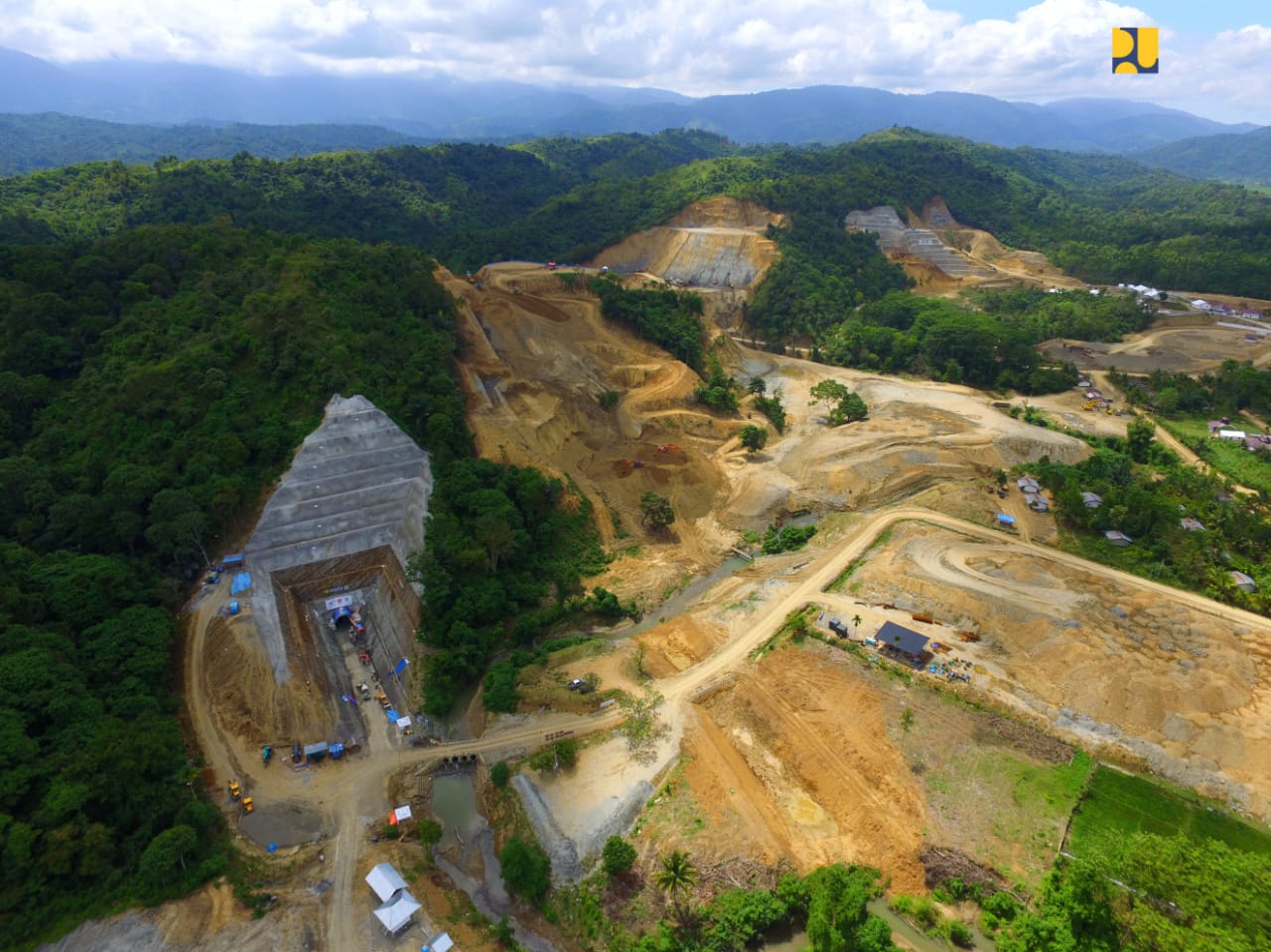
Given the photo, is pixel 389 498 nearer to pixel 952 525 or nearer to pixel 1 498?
pixel 1 498

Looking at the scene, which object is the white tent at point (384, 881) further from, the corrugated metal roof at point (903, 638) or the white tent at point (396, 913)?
the corrugated metal roof at point (903, 638)

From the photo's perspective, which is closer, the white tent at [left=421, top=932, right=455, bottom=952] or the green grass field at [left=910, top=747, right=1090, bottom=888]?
the white tent at [left=421, top=932, right=455, bottom=952]

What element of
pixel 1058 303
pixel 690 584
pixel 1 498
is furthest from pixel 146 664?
pixel 1058 303

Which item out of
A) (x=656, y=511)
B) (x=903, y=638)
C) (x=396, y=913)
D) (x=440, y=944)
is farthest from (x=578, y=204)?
(x=440, y=944)

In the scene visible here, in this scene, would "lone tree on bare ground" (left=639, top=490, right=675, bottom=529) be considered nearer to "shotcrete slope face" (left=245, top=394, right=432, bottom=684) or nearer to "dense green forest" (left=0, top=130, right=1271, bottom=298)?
"shotcrete slope face" (left=245, top=394, right=432, bottom=684)

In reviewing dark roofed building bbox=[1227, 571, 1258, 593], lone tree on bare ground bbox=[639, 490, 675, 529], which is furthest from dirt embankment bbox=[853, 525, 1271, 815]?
lone tree on bare ground bbox=[639, 490, 675, 529]

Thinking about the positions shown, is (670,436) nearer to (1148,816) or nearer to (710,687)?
(710,687)
